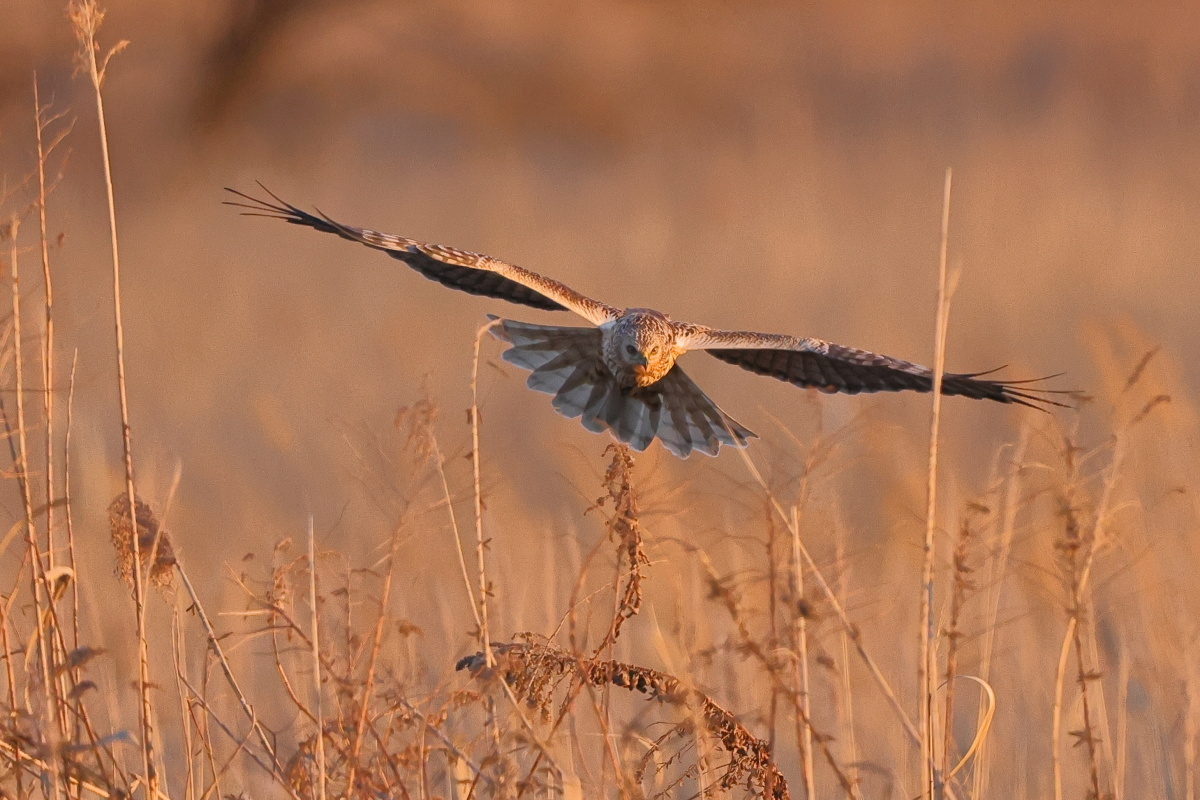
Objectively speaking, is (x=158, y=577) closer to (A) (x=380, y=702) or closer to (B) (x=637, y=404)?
(A) (x=380, y=702)

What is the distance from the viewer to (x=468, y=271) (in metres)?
4.16

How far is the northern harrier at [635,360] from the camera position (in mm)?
3857

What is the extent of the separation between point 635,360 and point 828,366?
1.81 ft

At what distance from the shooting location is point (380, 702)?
1985 mm

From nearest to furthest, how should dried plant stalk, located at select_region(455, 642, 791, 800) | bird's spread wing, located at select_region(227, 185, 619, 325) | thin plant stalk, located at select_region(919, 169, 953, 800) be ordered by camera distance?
thin plant stalk, located at select_region(919, 169, 953, 800)
dried plant stalk, located at select_region(455, 642, 791, 800)
bird's spread wing, located at select_region(227, 185, 619, 325)

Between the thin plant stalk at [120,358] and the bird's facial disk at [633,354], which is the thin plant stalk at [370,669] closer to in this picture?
the thin plant stalk at [120,358]

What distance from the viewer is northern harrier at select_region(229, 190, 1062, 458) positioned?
3857mm

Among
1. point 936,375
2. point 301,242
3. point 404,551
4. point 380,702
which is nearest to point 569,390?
point 404,551

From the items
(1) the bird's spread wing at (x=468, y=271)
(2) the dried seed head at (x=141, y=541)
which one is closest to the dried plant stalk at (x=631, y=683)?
(2) the dried seed head at (x=141, y=541)

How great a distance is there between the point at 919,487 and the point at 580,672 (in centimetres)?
148

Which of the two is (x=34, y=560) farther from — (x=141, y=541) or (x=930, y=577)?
(x=930, y=577)

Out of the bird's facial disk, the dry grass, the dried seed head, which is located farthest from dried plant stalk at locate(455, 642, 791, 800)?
the bird's facial disk

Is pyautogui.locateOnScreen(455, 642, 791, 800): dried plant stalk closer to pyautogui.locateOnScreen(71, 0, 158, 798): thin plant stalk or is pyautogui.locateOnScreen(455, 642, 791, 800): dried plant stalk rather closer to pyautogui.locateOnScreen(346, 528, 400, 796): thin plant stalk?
pyautogui.locateOnScreen(346, 528, 400, 796): thin plant stalk

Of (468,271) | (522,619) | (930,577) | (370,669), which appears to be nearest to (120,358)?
(370,669)
